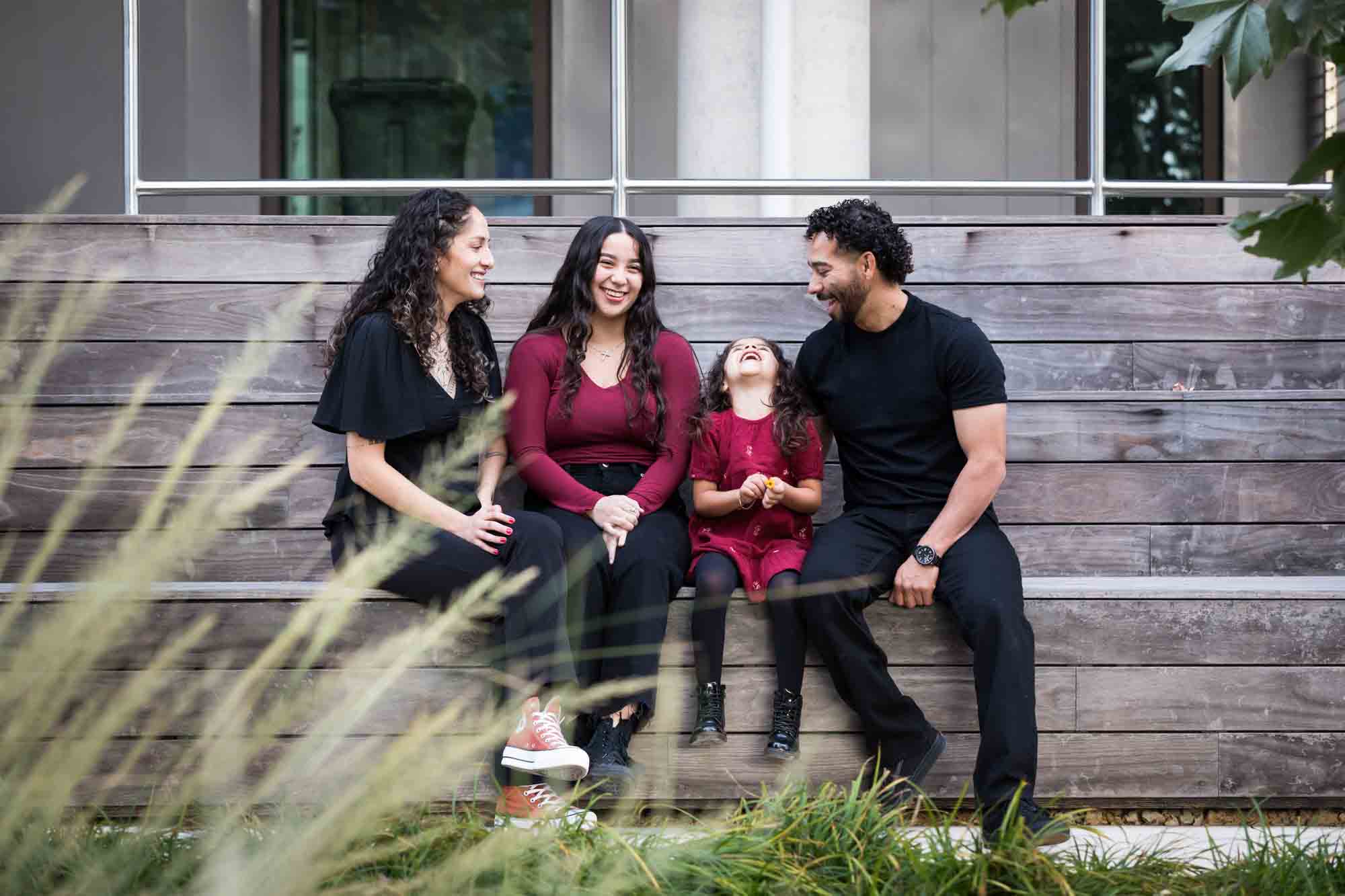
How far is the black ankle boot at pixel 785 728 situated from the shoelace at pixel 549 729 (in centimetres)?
43

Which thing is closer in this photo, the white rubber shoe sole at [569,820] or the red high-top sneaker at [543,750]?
the white rubber shoe sole at [569,820]

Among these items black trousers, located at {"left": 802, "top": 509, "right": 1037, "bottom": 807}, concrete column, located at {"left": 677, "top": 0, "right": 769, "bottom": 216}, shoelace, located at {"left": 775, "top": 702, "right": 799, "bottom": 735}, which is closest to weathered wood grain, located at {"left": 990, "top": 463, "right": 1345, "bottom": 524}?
black trousers, located at {"left": 802, "top": 509, "right": 1037, "bottom": 807}

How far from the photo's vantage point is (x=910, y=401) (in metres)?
2.84

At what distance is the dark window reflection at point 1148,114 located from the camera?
633cm

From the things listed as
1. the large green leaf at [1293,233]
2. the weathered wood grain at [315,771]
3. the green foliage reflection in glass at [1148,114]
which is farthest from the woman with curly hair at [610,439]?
the green foliage reflection in glass at [1148,114]

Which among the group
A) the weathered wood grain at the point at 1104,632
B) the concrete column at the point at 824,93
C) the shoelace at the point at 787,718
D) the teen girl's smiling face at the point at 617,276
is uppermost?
the concrete column at the point at 824,93

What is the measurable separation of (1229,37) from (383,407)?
1.85 metres

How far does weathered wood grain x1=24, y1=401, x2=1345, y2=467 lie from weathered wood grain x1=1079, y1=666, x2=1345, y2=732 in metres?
0.65

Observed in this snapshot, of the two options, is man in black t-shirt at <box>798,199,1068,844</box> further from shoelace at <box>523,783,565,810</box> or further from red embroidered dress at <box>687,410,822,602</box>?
shoelace at <box>523,783,565,810</box>

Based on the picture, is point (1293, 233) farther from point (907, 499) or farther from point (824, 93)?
point (824, 93)

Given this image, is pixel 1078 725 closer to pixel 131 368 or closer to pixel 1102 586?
pixel 1102 586

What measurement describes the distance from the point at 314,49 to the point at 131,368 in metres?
3.10

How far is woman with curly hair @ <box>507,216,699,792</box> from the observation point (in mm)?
2643

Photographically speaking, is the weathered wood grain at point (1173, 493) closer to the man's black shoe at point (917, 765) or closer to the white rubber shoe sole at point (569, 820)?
the man's black shoe at point (917, 765)
